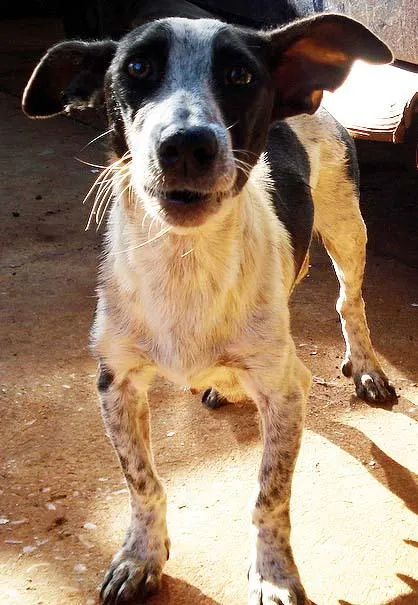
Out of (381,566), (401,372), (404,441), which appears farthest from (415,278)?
(381,566)

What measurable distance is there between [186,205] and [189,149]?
0.63ft

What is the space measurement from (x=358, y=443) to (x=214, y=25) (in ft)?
5.65

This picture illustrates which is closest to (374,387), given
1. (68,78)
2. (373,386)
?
(373,386)

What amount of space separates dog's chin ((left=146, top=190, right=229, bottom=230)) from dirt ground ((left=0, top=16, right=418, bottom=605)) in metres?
1.13

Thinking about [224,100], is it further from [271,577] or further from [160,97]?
[271,577]

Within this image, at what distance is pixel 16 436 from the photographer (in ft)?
11.3

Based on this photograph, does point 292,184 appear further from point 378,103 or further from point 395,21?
point 395,21

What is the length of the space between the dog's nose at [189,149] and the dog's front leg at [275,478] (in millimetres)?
701

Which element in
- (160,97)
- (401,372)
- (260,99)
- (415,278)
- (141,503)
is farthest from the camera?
(415,278)

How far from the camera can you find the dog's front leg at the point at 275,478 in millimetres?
2625

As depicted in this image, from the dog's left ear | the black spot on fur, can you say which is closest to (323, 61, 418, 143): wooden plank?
the dog's left ear

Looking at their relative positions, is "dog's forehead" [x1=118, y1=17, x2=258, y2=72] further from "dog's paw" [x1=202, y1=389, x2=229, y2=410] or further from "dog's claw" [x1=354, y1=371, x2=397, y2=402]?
"dog's claw" [x1=354, y1=371, x2=397, y2=402]

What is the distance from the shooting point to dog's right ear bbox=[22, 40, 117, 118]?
265 cm

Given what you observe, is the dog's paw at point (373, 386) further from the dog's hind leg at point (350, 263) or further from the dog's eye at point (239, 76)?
the dog's eye at point (239, 76)
